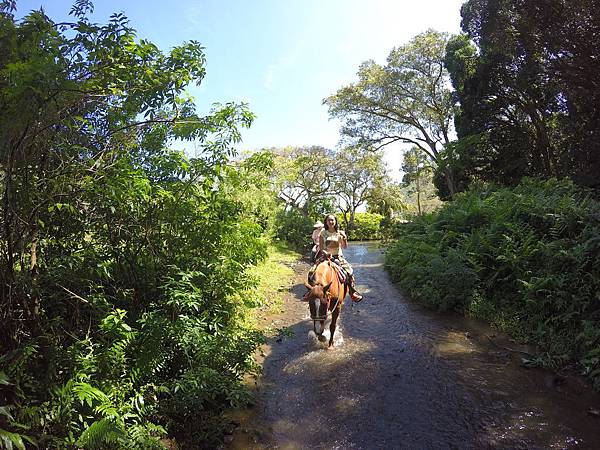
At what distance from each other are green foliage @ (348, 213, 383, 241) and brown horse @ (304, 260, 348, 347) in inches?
1231

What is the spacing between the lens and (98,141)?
4379mm

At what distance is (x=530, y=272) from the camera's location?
27.4 ft

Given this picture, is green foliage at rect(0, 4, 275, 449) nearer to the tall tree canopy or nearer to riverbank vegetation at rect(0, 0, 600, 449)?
riverbank vegetation at rect(0, 0, 600, 449)

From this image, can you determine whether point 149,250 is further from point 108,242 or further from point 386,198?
point 386,198

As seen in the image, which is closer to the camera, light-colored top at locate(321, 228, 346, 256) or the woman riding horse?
the woman riding horse

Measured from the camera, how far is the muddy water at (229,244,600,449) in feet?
15.1

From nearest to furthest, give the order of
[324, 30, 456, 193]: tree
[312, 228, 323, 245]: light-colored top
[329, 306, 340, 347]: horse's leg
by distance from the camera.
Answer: [329, 306, 340, 347]: horse's leg
[312, 228, 323, 245]: light-colored top
[324, 30, 456, 193]: tree

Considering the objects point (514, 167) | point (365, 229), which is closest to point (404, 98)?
point (514, 167)

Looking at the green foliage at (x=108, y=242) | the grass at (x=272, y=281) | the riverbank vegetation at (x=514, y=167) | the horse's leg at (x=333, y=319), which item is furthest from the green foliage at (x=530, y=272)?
the green foliage at (x=108, y=242)

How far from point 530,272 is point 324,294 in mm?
5241

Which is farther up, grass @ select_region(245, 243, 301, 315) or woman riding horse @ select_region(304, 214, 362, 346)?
woman riding horse @ select_region(304, 214, 362, 346)

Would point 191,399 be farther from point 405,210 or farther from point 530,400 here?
point 405,210

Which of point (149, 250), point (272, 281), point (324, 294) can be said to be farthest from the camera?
point (272, 281)

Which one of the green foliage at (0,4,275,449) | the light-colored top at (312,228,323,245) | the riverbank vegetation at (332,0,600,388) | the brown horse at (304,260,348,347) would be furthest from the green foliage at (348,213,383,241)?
the green foliage at (0,4,275,449)
